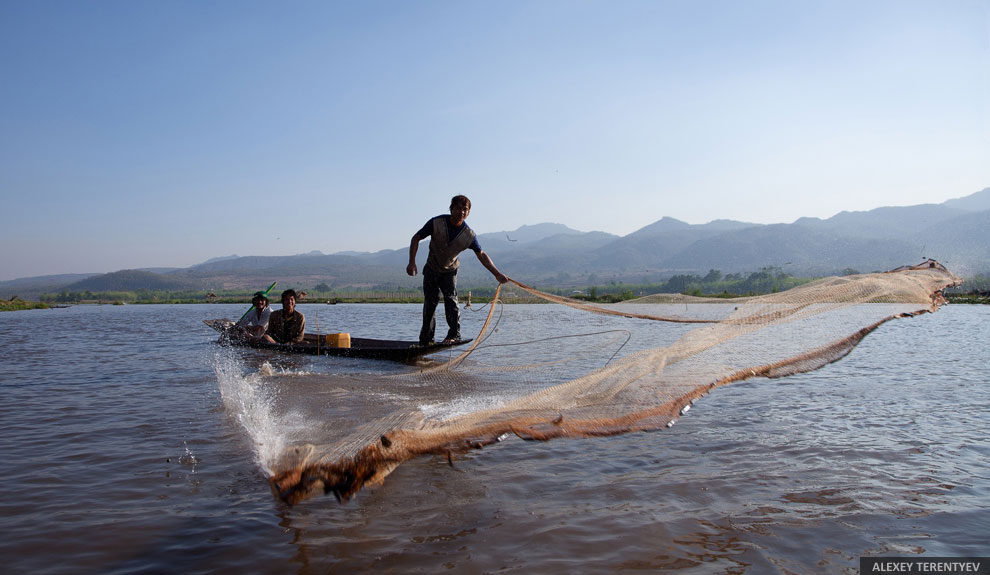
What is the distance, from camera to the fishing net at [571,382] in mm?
3020

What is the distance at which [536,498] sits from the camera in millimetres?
3691

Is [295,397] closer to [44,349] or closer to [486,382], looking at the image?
[486,382]

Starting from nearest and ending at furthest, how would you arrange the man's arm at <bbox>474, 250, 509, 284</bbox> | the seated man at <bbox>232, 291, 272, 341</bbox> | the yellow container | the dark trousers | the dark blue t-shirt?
the man's arm at <bbox>474, 250, 509, 284</bbox>, the dark blue t-shirt, the dark trousers, the seated man at <bbox>232, 291, 272, 341</bbox>, the yellow container

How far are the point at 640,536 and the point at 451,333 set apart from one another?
5294 mm

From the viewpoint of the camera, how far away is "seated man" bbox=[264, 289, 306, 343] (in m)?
9.90

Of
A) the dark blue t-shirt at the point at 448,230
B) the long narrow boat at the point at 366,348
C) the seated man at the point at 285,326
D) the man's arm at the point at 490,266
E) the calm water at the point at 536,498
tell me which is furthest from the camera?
the seated man at the point at 285,326

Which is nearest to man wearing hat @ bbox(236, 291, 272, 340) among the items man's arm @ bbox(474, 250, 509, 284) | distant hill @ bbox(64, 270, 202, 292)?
man's arm @ bbox(474, 250, 509, 284)

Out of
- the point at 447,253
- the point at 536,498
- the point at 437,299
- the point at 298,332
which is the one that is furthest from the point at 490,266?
the point at 298,332

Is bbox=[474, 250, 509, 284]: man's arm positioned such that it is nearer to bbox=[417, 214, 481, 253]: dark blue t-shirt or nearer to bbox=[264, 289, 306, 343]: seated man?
bbox=[417, 214, 481, 253]: dark blue t-shirt

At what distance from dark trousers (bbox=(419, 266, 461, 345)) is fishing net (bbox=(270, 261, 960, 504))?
1.39 feet

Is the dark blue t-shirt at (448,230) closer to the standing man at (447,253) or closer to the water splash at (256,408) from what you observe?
the standing man at (447,253)

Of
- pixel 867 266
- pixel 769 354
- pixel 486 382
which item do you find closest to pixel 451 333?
pixel 486 382

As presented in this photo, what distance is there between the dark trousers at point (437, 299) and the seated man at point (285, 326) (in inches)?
108

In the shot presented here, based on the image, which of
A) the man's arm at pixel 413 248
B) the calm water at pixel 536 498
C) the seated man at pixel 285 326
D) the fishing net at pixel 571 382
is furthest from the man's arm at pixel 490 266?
the seated man at pixel 285 326
